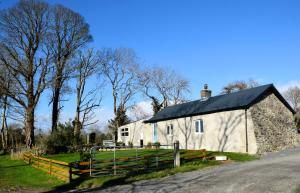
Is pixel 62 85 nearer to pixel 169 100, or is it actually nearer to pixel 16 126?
pixel 169 100

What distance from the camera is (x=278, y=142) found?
2519 centimetres

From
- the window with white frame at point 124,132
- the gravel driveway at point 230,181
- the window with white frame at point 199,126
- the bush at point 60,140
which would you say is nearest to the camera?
the gravel driveway at point 230,181

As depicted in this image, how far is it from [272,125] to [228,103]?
3.52 metres

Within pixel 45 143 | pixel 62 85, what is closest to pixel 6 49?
pixel 62 85

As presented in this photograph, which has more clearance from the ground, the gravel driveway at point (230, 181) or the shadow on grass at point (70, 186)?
the gravel driveway at point (230, 181)

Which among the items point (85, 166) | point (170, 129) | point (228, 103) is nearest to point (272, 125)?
point (228, 103)

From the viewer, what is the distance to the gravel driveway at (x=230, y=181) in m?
12.0

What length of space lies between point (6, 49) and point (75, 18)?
823cm

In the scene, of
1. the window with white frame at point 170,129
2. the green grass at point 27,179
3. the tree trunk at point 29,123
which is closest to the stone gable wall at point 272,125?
the window with white frame at point 170,129

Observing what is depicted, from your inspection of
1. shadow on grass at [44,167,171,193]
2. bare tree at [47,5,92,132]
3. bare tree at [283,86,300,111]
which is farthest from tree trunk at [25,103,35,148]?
bare tree at [283,86,300,111]

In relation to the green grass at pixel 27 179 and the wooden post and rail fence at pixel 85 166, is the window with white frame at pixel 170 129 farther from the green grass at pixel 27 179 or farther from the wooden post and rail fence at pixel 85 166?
the green grass at pixel 27 179

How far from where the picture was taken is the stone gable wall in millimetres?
23922

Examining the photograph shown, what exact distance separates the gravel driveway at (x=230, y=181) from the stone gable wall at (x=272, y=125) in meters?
7.04

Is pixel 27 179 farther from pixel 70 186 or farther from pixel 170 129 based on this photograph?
pixel 170 129
